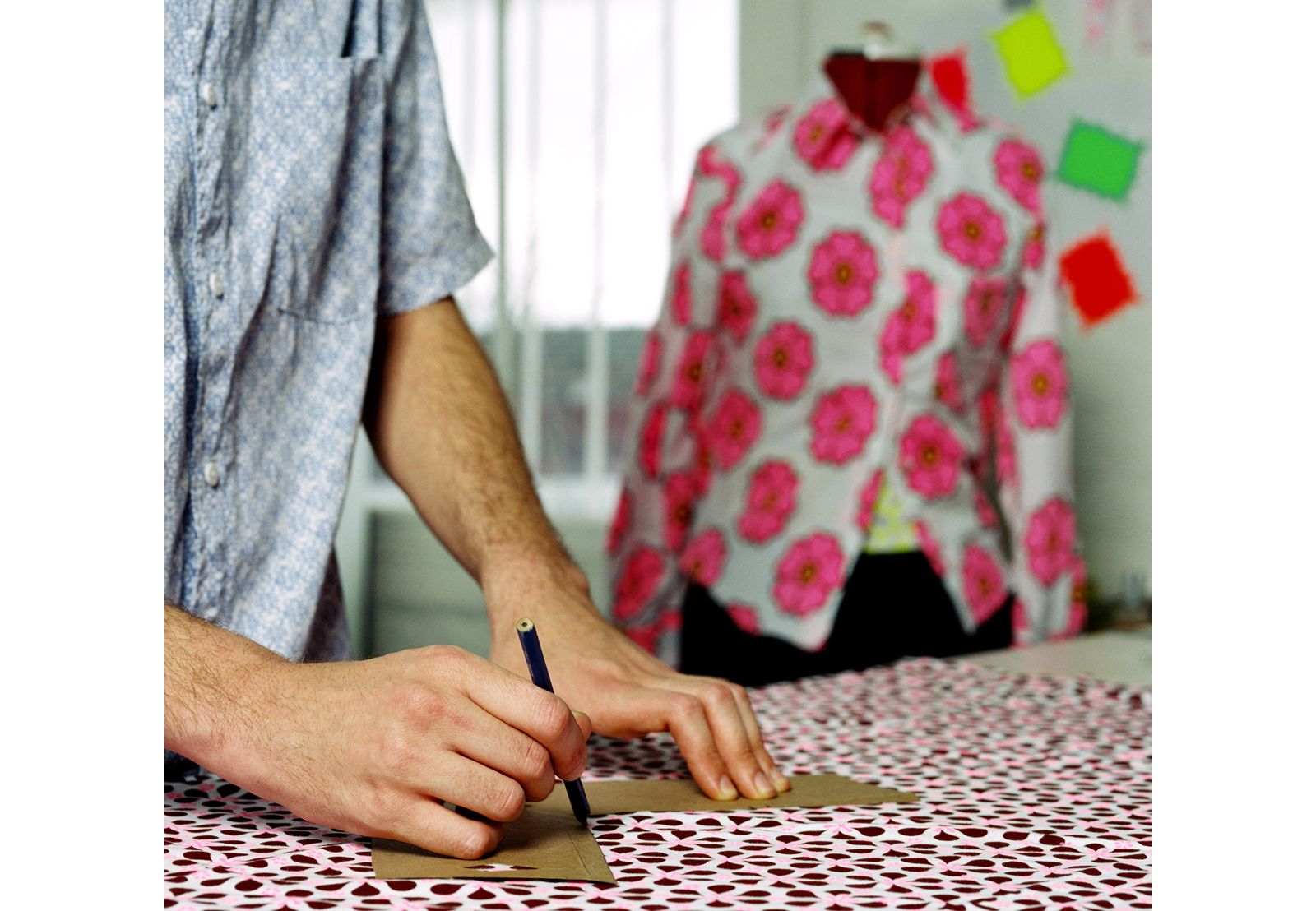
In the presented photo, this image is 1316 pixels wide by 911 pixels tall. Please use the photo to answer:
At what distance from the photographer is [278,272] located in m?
1.12

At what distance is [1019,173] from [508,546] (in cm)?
151

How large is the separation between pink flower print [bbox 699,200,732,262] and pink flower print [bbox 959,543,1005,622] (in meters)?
0.64

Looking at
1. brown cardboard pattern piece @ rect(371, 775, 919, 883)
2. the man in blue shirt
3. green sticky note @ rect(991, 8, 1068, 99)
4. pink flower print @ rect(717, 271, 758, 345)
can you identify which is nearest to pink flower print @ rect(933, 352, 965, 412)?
pink flower print @ rect(717, 271, 758, 345)

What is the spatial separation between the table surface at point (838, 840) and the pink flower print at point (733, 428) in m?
1.20

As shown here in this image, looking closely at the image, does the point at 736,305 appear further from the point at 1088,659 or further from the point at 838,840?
the point at 838,840

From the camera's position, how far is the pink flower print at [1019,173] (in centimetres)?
231

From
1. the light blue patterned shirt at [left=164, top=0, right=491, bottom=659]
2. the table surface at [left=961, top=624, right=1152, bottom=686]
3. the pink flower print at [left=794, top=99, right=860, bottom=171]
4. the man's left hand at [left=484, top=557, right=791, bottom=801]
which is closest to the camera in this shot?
the man's left hand at [left=484, top=557, right=791, bottom=801]

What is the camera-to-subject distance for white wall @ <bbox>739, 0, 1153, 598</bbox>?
2.73 meters

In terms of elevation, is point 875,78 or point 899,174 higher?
point 875,78

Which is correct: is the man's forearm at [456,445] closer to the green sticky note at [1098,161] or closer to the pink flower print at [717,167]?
the pink flower print at [717,167]

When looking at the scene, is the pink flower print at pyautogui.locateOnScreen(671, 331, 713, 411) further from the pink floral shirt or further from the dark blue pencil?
the dark blue pencil

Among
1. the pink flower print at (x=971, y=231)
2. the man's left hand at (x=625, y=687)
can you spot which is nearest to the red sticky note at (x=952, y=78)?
the pink flower print at (x=971, y=231)

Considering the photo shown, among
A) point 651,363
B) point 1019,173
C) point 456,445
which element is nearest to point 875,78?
point 1019,173
